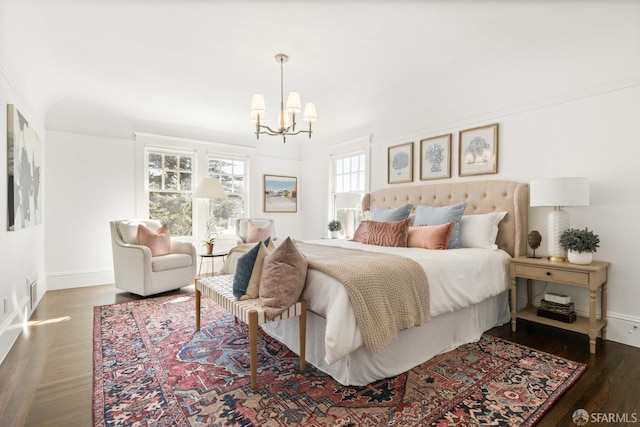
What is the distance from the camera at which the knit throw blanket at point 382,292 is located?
1916 millimetres

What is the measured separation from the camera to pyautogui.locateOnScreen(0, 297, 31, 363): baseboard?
2426 millimetres

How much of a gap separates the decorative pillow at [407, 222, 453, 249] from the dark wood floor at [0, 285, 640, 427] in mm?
925

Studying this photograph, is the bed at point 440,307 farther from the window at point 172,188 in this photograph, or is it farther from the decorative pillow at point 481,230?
the window at point 172,188

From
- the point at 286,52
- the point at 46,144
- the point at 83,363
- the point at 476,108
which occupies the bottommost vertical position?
the point at 83,363

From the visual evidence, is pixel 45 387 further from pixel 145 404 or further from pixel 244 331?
pixel 244 331

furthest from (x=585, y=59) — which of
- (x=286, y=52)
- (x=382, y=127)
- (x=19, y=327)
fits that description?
(x=19, y=327)

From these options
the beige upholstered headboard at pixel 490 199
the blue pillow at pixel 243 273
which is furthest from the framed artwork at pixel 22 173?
the beige upholstered headboard at pixel 490 199

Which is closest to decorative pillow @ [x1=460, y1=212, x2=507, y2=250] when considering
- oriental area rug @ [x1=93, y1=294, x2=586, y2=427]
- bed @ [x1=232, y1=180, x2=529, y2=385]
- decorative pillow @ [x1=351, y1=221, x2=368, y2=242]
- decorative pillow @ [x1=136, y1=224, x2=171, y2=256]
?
bed @ [x1=232, y1=180, x2=529, y2=385]

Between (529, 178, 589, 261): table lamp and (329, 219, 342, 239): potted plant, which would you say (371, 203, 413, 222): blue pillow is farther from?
(529, 178, 589, 261): table lamp

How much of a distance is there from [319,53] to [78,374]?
128 inches

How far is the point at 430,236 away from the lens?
322cm

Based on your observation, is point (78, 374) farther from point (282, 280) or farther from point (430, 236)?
point (430, 236)

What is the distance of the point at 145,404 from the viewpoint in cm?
182

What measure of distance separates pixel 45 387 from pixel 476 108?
177 inches
